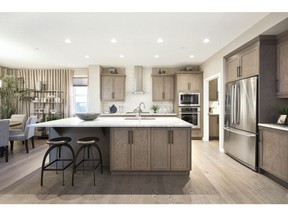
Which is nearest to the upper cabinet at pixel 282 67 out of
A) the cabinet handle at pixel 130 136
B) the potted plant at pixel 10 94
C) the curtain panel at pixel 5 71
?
the cabinet handle at pixel 130 136

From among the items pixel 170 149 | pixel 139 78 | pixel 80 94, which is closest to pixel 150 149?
pixel 170 149

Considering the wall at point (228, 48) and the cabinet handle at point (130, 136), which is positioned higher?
the wall at point (228, 48)

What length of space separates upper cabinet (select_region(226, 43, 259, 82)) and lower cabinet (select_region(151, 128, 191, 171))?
1.79m

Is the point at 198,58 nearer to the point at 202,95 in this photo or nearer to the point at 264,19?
the point at 202,95

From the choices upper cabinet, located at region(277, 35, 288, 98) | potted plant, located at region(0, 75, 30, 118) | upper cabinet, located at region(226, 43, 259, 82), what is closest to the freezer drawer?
upper cabinet, located at region(277, 35, 288, 98)

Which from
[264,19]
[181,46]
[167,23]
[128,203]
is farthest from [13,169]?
[264,19]

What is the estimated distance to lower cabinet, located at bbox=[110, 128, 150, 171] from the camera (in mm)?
3068

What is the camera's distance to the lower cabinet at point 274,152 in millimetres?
2703

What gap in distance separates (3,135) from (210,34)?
489 centimetres

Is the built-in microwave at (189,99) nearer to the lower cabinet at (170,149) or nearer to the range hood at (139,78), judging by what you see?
the range hood at (139,78)

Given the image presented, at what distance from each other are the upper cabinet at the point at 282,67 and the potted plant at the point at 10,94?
24.7 ft

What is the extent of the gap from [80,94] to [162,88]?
10.6 feet

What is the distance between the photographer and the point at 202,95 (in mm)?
6285

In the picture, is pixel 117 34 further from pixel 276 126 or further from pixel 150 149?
pixel 276 126
